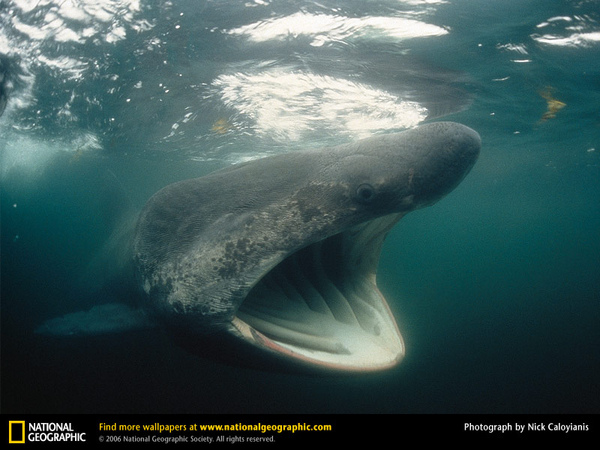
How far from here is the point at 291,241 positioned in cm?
291

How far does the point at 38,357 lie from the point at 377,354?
389 inches

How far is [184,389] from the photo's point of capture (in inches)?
298

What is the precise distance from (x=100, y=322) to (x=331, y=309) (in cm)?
349

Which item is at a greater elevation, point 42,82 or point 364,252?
point 42,82

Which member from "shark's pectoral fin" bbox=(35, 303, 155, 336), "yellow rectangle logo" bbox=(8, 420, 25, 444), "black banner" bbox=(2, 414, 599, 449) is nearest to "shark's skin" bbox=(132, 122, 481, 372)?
"shark's pectoral fin" bbox=(35, 303, 155, 336)

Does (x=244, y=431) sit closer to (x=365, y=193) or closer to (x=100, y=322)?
(x=100, y=322)

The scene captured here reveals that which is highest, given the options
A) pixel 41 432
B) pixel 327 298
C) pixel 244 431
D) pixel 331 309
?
pixel 327 298

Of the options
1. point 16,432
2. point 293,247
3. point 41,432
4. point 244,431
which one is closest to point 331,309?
point 293,247

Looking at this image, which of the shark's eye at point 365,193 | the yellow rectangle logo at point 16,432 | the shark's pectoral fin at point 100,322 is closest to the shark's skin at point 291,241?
the shark's eye at point 365,193

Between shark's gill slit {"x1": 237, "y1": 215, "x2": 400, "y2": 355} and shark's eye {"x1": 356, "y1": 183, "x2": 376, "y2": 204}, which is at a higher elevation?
shark's eye {"x1": 356, "y1": 183, "x2": 376, "y2": 204}

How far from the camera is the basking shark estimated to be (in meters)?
2.88

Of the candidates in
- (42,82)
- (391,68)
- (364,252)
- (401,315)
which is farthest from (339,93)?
(401,315)

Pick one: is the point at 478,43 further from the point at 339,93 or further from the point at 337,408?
the point at 337,408

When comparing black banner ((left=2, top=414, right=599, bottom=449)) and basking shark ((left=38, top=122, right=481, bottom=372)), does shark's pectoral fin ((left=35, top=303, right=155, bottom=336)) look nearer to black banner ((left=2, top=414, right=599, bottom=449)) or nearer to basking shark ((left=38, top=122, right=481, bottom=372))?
basking shark ((left=38, top=122, right=481, bottom=372))
